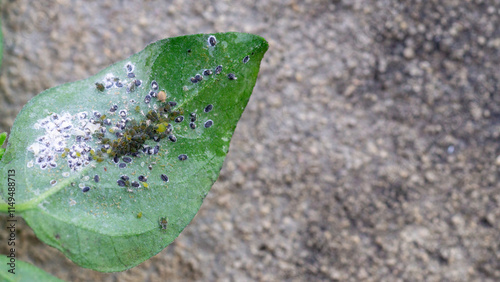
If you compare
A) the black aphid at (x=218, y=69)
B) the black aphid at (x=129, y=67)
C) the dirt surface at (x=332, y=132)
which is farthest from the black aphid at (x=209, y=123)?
the dirt surface at (x=332, y=132)

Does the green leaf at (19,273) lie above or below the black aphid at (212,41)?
below

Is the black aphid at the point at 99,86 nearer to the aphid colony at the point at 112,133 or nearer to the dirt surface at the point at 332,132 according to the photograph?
the aphid colony at the point at 112,133

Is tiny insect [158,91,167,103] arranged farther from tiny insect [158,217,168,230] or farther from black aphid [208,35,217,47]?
tiny insect [158,217,168,230]

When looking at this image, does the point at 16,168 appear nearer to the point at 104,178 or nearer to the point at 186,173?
the point at 104,178

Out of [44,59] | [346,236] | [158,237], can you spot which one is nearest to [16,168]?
[158,237]

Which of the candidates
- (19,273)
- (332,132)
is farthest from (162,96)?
(332,132)

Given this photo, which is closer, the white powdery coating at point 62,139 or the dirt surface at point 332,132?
the white powdery coating at point 62,139
